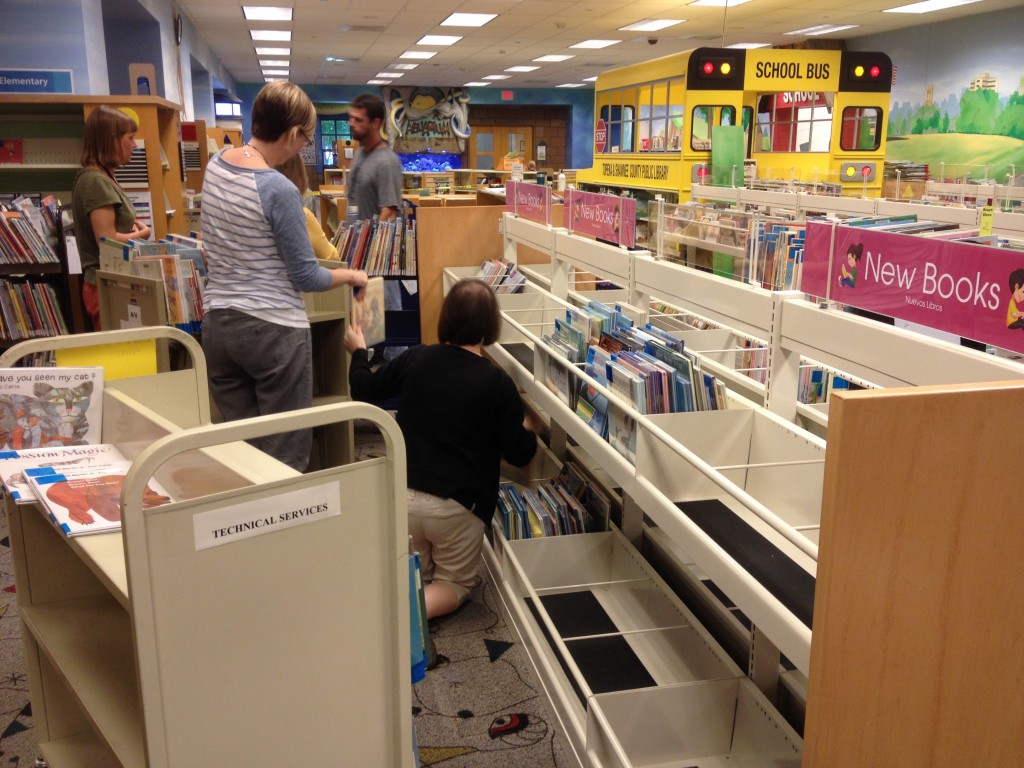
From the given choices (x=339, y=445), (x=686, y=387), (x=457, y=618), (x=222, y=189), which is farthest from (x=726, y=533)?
(x=339, y=445)

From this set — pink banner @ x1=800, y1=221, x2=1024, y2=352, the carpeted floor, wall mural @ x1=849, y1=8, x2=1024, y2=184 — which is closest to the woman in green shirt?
the carpeted floor

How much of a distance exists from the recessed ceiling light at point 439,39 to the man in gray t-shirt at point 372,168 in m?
8.98

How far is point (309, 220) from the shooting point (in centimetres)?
377

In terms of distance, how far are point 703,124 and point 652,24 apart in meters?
4.90

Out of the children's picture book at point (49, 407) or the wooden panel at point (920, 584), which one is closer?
the wooden panel at point (920, 584)

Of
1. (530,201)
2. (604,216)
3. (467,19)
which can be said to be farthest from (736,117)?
(604,216)

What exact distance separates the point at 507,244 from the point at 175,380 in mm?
2884

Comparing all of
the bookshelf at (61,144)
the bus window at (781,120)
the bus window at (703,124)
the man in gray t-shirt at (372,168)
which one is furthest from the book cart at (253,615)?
the bus window at (781,120)

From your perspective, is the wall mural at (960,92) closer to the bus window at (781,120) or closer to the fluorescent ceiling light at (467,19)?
the bus window at (781,120)

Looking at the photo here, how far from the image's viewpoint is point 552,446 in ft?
12.6

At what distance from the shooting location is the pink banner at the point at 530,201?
4335mm

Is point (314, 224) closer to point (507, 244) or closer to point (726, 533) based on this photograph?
point (507, 244)

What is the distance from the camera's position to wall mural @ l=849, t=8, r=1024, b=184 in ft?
35.7

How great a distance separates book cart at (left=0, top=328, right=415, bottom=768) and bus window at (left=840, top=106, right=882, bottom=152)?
26.5 ft
